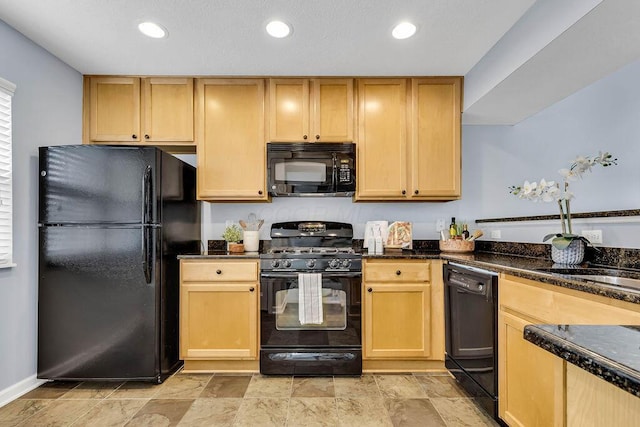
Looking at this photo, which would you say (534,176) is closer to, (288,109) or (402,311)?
(402,311)

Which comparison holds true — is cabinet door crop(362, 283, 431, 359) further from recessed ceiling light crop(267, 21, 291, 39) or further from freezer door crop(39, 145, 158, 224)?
recessed ceiling light crop(267, 21, 291, 39)

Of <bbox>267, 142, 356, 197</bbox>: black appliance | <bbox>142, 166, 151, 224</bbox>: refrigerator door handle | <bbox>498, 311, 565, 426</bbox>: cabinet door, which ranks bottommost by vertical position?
<bbox>498, 311, 565, 426</bbox>: cabinet door

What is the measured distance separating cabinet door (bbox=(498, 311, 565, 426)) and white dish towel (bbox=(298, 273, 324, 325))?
3.86 feet

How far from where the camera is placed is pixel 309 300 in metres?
2.43

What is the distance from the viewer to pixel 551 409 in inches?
54.6

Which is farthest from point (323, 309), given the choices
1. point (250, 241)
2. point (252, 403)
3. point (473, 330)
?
point (473, 330)

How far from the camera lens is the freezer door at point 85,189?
2.25m

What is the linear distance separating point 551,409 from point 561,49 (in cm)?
182

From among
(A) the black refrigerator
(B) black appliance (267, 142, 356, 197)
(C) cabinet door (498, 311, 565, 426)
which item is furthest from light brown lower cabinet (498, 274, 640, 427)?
(A) the black refrigerator

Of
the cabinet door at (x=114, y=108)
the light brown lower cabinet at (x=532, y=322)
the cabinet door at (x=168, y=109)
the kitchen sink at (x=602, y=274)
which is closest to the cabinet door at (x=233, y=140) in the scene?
the cabinet door at (x=168, y=109)

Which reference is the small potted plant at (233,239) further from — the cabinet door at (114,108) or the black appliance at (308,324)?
the cabinet door at (114,108)

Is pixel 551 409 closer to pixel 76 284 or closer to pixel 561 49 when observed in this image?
pixel 561 49

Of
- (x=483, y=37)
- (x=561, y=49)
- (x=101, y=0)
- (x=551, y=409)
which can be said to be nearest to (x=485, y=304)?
(x=551, y=409)

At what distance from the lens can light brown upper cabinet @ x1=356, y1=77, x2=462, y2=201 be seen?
2797 millimetres
